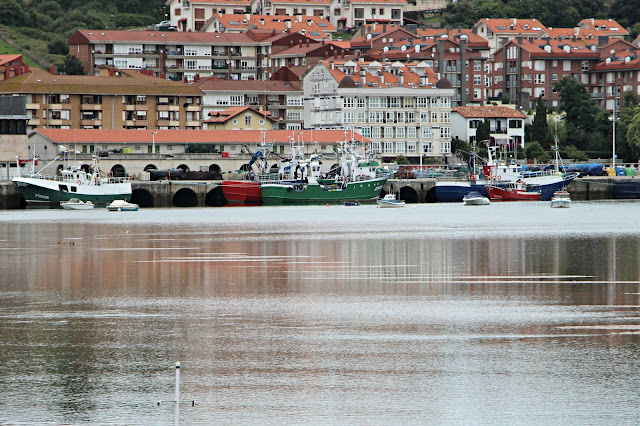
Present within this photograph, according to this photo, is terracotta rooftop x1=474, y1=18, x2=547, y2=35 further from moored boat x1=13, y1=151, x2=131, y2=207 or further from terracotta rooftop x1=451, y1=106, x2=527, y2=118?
moored boat x1=13, y1=151, x2=131, y2=207

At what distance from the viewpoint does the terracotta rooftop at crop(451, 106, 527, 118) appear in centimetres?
12525

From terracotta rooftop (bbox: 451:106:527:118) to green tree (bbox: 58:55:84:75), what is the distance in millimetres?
45337

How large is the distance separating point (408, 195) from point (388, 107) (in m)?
21.1

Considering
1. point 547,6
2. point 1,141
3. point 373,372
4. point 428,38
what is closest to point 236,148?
point 1,141

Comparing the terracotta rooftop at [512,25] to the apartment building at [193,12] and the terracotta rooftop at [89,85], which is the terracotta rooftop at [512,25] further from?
the terracotta rooftop at [89,85]

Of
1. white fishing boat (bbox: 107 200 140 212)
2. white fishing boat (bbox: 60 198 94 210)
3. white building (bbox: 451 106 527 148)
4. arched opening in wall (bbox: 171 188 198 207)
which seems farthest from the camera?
white building (bbox: 451 106 527 148)

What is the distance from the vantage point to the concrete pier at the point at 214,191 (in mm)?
93938

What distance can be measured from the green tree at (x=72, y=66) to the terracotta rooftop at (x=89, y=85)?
33.1 ft

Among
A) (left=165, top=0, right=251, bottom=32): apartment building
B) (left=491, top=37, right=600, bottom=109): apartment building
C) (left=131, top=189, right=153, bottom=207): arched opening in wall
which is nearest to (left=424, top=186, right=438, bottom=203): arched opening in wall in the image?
(left=131, top=189, right=153, bottom=207): arched opening in wall

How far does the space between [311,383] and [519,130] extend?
107388 mm

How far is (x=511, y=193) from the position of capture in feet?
332

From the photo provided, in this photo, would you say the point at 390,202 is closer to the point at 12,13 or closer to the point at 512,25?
the point at 512,25

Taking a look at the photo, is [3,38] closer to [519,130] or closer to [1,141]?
[1,141]

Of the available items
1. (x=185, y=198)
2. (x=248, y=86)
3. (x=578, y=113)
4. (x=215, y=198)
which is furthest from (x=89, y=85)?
(x=578, y=113)
